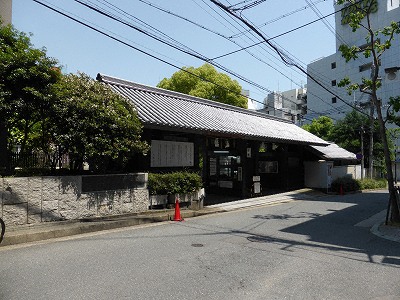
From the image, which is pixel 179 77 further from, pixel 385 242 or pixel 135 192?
pixel 385 242

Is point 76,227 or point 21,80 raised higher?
point 21,80

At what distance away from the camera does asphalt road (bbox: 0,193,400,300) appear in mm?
4828

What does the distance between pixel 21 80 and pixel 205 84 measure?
23.1m

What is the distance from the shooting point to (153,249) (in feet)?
23.6

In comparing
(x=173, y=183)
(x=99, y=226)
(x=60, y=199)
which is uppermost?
(x=173, y=183)

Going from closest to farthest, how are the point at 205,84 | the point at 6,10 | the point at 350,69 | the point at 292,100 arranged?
the point at 6,10 < the point at 205,84 < the point at 350,69 < the point at 292,100

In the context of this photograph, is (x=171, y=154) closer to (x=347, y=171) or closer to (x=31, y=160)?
(x=31, y=160)

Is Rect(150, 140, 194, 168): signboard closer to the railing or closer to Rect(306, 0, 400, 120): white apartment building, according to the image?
the railing

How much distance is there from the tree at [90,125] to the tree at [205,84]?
1992cm

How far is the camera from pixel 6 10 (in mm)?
11461

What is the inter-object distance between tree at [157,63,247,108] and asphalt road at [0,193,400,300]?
22.4m

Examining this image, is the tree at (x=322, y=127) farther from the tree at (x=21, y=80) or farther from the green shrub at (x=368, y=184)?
the tree at (x=21, y=80)

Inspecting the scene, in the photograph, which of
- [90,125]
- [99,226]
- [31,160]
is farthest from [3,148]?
[99,226]

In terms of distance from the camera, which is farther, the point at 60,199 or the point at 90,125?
the point at 90,125
